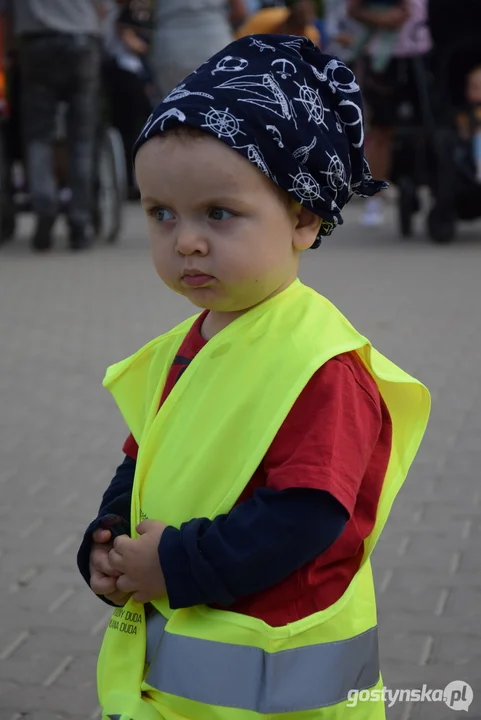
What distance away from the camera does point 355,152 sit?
2141 mm

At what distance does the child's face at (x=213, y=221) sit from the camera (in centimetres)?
201

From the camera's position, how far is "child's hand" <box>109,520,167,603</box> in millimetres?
2014

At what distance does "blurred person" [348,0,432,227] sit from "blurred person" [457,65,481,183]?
426mm

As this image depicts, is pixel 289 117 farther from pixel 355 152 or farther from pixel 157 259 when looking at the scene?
pixel 157 259

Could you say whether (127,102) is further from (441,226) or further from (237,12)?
(441,226)

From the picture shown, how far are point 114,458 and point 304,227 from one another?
2973 mm

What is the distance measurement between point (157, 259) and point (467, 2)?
8754mm

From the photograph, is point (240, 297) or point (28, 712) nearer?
point (240, 297)

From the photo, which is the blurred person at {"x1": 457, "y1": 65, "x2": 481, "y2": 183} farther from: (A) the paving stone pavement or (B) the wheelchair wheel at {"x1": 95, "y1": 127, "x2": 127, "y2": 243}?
(B) the wheelchair wheel at {"x1": 95, "y1": 127, "x2": 127, "y2": 243}

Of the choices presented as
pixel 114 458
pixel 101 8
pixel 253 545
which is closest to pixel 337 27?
pixel 101 8

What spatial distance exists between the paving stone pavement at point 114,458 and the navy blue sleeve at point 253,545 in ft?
3.63

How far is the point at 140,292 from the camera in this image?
874 cm

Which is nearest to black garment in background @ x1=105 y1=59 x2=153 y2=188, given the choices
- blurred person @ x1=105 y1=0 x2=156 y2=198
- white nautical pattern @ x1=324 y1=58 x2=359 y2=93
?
blurred person @ x1=105 y1=0 x2=156 y2=198

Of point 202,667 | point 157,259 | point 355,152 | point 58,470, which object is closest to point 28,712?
point 202,667
